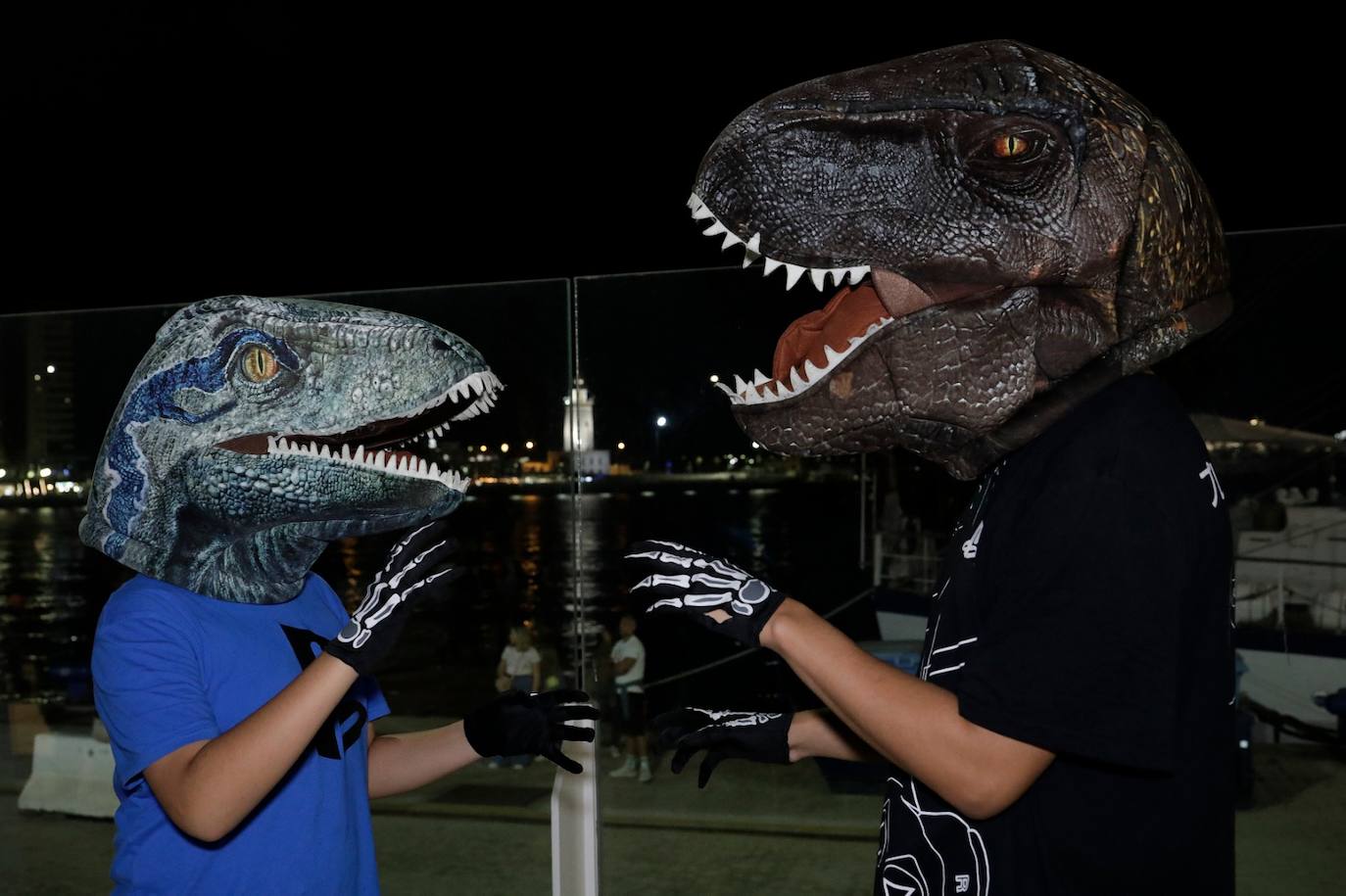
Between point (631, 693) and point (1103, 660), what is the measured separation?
240cm

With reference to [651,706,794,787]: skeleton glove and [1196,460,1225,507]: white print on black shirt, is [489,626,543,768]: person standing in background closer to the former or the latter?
[651,706,794,787]: skeleton glove

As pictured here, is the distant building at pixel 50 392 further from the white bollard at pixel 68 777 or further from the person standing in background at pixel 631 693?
the person standing in background at pixel 631 693

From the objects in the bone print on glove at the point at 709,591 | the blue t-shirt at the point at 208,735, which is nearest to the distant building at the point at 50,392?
the blue t-shirt at the point at 208,735

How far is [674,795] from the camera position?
11.9 feet

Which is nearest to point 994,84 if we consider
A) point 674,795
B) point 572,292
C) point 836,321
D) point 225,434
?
point 836,321

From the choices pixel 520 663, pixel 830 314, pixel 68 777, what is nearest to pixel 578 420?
pixel 520 663

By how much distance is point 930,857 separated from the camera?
1450mm

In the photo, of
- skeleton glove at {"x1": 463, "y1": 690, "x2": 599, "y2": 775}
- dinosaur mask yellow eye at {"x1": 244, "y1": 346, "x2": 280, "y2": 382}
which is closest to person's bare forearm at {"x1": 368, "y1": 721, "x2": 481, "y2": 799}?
skeleton glove at {"x1": 463, "y1": 690, "x2": 599, "y2": 775}

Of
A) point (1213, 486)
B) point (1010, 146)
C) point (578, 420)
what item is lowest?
point (1213, 486)

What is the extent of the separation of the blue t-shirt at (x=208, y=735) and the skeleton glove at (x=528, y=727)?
0.77 feet

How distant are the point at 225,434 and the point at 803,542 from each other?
6.82ft

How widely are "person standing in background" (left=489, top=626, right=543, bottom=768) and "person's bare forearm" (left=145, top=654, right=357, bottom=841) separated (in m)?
1.92

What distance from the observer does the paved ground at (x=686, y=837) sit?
11.0 ft

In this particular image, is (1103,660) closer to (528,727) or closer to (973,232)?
(973,232)
